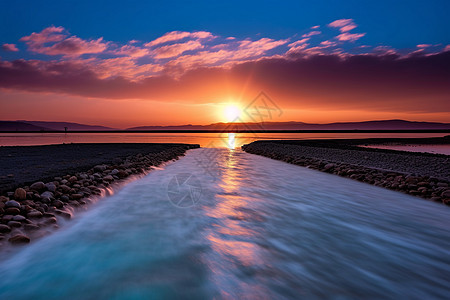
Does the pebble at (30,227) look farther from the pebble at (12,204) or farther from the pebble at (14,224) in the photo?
the pebble at (12,204)

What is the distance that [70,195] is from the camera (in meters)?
5.69

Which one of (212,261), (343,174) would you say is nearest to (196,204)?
(212,261)

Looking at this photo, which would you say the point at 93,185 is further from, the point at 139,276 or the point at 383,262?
the point at 383,262

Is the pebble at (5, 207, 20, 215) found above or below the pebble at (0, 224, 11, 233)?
above

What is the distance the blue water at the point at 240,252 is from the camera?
114 inches

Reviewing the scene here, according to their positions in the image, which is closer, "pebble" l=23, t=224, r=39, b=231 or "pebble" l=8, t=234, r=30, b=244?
"pebble" l=8, t=234, r=30, b=244

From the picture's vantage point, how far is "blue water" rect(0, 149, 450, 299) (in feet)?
9.52

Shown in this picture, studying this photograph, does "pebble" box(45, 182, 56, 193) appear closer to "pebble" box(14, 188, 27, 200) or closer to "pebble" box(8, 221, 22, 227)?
"pebble" box(14, 188, 27, 200)

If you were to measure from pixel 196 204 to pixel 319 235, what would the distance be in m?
3.09

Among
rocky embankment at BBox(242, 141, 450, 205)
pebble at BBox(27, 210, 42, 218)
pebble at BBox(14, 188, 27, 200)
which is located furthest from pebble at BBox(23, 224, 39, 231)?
rocky embankment at BBox(242, 141, 450, 205)

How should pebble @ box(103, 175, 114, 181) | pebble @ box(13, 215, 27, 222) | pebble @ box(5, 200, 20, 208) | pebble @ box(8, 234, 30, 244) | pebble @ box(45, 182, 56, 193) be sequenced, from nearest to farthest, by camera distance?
pebble @ box(8, 234, 30, 244) < pebble @ box(13, 215, 27, 222) < pebble @ box(5, 200, 20, 208) < pebble @ box(45, 182, 56, 193) < pebble @ box(103, 175, 114, 181)

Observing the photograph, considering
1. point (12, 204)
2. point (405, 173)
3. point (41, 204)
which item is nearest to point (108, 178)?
point (41, 204)

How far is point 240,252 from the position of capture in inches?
151

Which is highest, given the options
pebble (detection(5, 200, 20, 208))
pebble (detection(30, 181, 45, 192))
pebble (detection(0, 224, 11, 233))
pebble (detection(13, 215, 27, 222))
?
pebble (detection(30, 181, 45, 192))
